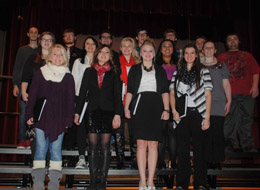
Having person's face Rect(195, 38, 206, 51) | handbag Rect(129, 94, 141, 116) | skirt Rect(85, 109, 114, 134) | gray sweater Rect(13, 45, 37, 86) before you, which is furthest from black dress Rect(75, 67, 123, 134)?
person's face Rect(195, 38, 206, 51)

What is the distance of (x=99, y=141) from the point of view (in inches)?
128

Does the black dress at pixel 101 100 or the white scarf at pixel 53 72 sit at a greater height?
the white scarf at pixel 53 72

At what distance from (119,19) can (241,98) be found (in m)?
4.73

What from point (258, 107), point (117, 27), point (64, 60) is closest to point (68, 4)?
point (117, 27)

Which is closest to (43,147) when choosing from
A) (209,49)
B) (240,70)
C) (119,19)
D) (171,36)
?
(209,49)

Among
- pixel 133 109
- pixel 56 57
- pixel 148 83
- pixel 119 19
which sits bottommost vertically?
pixel 133 109

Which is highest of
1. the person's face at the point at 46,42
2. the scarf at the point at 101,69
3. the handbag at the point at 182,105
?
the person's face at the point at 46,42

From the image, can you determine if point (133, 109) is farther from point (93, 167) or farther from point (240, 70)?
point (240, 70)

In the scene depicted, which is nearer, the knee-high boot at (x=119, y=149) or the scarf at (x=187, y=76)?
the scarf at (x=187, y=76)

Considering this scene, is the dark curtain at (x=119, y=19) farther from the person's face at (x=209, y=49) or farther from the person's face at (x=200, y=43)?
the person's face at (x=209, y=49)

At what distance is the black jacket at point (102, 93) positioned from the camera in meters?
3.28

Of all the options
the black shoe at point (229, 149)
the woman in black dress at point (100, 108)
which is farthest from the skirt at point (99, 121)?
the black shoe at point (229, 149)

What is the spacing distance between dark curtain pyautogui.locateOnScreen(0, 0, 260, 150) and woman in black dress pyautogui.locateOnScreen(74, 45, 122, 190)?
13.9 ft

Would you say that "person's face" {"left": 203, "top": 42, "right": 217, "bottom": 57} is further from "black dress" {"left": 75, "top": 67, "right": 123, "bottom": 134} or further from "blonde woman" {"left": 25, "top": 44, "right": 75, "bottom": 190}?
"blonde woman" {"left": 25, "top": 44, "right": 75, "bottom": 190}
